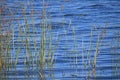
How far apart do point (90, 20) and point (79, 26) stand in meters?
1.00

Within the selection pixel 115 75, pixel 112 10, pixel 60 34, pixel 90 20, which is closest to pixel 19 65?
pixel 115 75

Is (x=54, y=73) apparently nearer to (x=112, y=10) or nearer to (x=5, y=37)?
(x=5, y=37)

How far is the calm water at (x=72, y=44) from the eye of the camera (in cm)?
708

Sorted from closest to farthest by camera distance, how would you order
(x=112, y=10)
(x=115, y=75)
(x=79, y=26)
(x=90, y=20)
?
(x=115, y=75)
(x=79, y=26)
(x=90, y=20)
(x=112, y=10)

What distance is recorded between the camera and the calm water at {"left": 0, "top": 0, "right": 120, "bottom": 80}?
708cm

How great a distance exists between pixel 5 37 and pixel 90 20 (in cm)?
629

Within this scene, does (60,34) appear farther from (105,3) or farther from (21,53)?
(105,3)

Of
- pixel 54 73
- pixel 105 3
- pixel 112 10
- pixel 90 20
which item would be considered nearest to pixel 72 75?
pixel 54 73

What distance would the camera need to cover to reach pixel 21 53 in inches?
324

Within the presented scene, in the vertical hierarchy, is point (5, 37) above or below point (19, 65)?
above

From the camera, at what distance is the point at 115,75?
673 cm

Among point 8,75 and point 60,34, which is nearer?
point 8,75

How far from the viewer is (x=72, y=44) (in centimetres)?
942

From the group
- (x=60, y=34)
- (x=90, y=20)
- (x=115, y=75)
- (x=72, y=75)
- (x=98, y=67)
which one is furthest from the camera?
(x=90, y=20)
